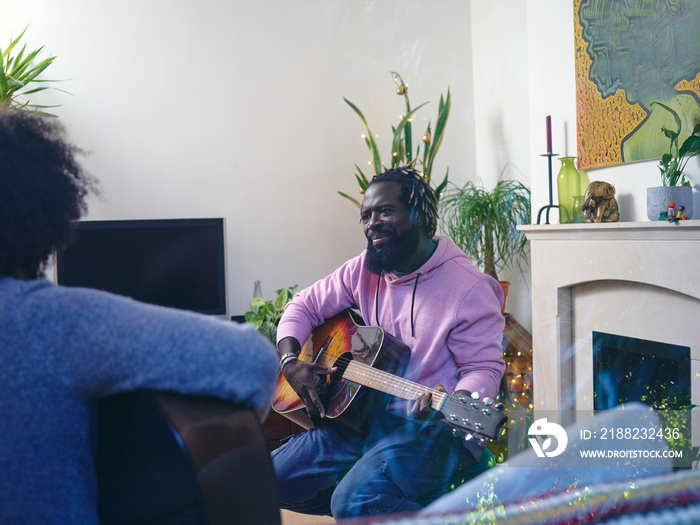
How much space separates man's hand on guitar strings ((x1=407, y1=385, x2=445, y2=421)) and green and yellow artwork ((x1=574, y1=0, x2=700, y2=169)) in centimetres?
89

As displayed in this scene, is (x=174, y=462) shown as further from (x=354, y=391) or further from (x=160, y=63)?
(x=160, y=63)

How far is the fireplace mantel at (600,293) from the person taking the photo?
127 cm

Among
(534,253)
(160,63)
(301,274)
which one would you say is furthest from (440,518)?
(160,63)

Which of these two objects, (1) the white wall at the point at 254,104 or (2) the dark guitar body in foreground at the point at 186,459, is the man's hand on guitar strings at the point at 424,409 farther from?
(1) the white wall at the point at 254,104

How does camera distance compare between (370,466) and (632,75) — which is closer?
(370,466)

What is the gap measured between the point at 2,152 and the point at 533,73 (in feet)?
5.35

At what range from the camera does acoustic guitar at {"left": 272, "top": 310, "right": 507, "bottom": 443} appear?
2.48ft

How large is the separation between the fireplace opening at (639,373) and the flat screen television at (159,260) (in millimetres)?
1117

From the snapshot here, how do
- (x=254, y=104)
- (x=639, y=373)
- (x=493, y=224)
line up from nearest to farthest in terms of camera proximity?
(x=639, y=373) < (x=493, y=224) < (x=254, y=104)

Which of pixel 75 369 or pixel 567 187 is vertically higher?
pixel 567 187

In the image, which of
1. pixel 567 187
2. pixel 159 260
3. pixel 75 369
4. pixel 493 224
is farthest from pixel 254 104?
pixel 75 369

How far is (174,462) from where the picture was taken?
0.27 metres

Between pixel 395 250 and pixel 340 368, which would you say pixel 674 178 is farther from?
pixel 340 368

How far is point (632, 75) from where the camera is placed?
4.41ft
